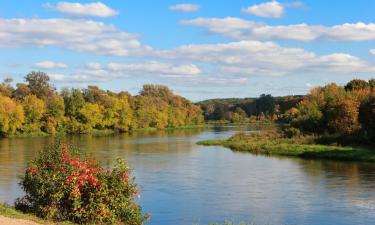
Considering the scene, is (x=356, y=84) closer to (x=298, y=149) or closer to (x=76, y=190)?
(x=298, y=149)

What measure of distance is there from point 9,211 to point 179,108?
440 ft

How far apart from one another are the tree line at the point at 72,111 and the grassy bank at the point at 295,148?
4112 cm

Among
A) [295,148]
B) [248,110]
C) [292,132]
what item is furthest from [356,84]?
[248,110]

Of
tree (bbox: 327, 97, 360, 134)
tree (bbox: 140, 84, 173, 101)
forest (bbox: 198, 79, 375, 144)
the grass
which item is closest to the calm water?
the grass

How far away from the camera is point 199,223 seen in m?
21.3

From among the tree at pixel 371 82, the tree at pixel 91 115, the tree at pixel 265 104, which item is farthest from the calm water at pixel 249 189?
the tree at pixel 265 104

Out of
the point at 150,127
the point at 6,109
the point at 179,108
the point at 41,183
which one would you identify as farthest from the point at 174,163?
the point at 179,108

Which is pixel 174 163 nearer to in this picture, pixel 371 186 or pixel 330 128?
pixel 371 186

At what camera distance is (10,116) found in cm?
9281

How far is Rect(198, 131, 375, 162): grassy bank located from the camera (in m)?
48.2

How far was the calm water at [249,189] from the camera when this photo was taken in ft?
75.2

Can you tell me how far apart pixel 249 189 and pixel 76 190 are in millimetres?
15299

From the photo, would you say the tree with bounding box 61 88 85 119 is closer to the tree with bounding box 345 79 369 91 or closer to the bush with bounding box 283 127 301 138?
the tree with bounding box 345 79 369 91

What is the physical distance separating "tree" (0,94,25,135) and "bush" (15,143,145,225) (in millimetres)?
77424
